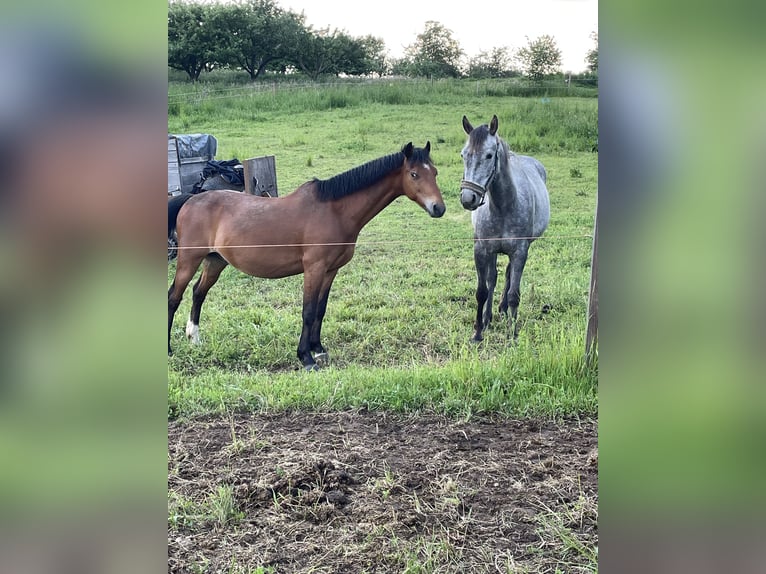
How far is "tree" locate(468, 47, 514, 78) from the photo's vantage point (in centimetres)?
294

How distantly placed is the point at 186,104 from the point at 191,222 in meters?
0.49

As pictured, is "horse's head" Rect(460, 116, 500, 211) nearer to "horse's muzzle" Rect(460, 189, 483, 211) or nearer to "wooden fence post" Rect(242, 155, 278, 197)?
"horse's muzzle" Rect(460, 189, 483, 211)

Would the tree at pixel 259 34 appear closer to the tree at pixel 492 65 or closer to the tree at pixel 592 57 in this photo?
the tree at pixel 492 65

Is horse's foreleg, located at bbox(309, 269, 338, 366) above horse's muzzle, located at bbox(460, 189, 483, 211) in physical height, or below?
below

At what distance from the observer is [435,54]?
2.99m

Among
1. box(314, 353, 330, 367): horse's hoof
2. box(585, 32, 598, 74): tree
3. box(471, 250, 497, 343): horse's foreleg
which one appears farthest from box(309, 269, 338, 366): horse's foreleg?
box(585, 32, 598, 74): tree

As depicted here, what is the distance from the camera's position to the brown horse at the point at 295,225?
9.91 ft

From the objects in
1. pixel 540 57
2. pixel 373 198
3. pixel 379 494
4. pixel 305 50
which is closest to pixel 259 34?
pixel 305 50

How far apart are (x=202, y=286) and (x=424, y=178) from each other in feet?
3.50
